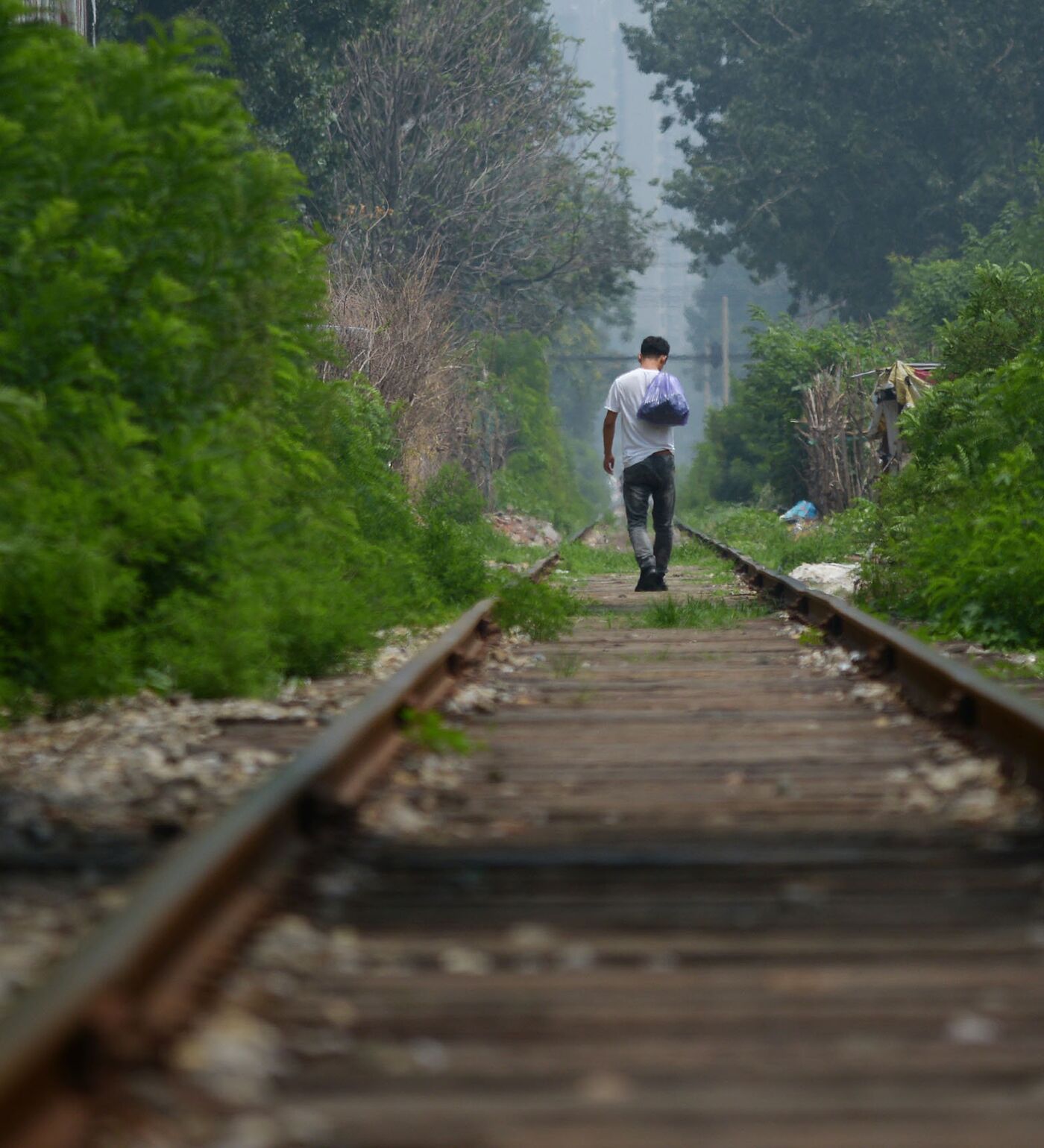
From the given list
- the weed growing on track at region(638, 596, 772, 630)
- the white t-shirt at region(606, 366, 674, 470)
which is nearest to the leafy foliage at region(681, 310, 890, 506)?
the white t-shirt at region(606, 366, 674, 470)

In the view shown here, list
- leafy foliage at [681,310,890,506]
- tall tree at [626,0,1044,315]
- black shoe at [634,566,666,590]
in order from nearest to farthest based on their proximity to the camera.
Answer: black shoe at [634,566,666,590], leafy foliage at [681,310,890,506], tall tree at [626,0,1044,315]

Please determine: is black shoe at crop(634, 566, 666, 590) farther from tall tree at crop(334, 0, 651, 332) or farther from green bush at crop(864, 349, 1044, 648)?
tall tree at crop(334, 0, 651, 332)

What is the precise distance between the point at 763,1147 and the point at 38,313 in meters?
5.22

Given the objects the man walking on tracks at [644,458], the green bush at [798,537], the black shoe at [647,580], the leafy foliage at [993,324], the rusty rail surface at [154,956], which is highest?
the leafy foliage at [993,324]

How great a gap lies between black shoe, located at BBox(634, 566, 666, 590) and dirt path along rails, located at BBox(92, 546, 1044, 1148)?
24.9 feet

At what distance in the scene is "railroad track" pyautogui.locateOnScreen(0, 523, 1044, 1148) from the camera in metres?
2.29

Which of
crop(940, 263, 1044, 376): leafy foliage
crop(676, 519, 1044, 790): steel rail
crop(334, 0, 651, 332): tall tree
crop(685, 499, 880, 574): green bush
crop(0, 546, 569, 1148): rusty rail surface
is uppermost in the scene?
crop(334, 0, 651, 332): tall tree

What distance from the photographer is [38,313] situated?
21.5 feet

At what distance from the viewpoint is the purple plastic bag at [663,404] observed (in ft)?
40.4

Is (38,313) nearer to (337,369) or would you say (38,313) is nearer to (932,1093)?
(932,1093)

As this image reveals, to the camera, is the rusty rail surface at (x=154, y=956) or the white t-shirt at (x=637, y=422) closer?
the rusty rail surface at (x=154, y=956)

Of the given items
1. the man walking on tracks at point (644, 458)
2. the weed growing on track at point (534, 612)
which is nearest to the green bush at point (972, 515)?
the man walking on tracks at point (644, 458)

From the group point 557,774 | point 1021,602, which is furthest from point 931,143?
point 557,774

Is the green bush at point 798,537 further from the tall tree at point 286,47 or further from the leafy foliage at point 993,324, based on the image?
the tall tree at point 286,47
